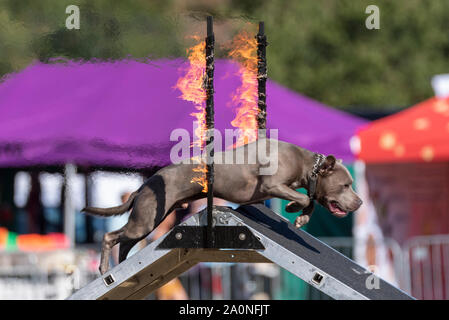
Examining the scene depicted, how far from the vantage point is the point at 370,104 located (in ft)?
69.1

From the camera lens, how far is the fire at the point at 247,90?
12.3ft

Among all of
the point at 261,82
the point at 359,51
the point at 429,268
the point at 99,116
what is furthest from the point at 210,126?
the point at 359,51

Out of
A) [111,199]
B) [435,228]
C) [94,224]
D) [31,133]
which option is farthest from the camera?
[94,224]

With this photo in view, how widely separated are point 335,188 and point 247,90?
659mm

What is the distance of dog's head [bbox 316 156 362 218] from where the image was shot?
3625 mm

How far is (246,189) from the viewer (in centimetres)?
355

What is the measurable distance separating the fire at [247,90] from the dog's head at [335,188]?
38cm

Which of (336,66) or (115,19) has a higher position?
(336,66)

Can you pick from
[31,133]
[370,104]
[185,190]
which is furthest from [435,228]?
[370,104]

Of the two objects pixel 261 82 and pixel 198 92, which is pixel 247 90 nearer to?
pixel 261 82

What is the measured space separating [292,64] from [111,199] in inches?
469

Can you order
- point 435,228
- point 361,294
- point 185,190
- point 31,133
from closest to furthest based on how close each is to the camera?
1. point 361,294
2. point 185,190
3. point 31,133
4. point 435,228

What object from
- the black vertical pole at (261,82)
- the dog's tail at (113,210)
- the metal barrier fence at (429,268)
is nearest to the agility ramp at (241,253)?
the dog's tail at (113,210)
